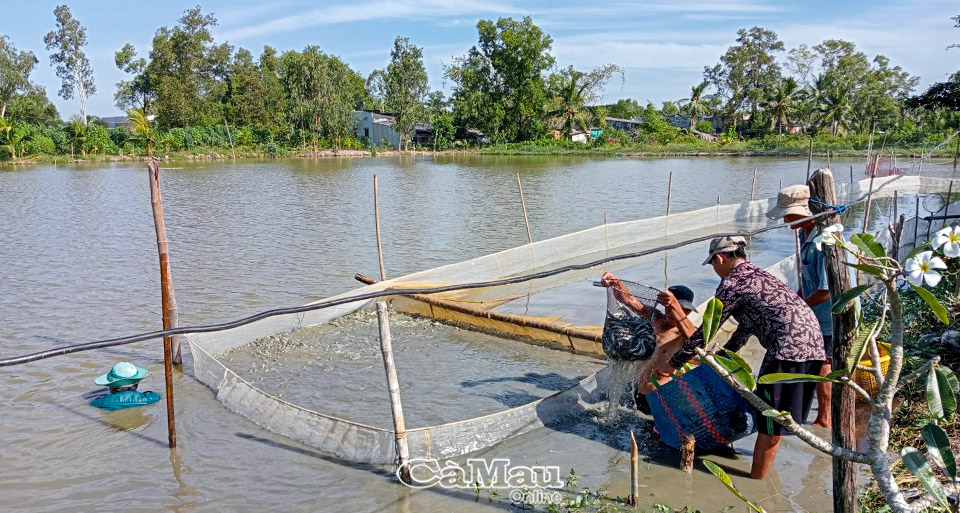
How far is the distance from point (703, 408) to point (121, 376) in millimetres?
3851

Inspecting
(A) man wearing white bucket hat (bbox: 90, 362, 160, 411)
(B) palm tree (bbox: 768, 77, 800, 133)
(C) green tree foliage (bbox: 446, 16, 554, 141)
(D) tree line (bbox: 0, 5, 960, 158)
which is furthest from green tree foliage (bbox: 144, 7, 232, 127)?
(A) man wearing white bucket hat (bbox: 90, 362, 160, 411)

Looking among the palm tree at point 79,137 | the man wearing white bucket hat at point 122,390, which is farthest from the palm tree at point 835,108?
the man wearing white bucket hat at point 122,390

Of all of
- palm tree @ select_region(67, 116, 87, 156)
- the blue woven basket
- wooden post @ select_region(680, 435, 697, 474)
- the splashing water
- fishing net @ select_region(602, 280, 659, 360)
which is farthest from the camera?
palm tree @ select_region(67, 116, 87, 156)

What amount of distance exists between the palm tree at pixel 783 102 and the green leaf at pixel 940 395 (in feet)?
133

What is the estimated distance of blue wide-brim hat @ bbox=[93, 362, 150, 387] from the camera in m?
4.87

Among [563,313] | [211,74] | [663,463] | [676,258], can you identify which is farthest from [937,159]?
[211,74]

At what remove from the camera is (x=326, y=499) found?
3621mm

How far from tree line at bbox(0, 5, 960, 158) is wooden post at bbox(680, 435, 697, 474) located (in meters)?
35.5

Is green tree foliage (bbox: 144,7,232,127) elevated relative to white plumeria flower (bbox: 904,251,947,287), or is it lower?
elevated

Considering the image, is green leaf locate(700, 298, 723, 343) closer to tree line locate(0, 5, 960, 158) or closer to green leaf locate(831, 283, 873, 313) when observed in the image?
green leaf locate(831, 283, 873, 313)

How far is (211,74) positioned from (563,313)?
43.6 m

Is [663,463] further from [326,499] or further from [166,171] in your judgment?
[166,171]

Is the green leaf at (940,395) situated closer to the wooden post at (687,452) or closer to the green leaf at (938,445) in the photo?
the green leaf at (938,445)

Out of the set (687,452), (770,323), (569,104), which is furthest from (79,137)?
(770,323)
